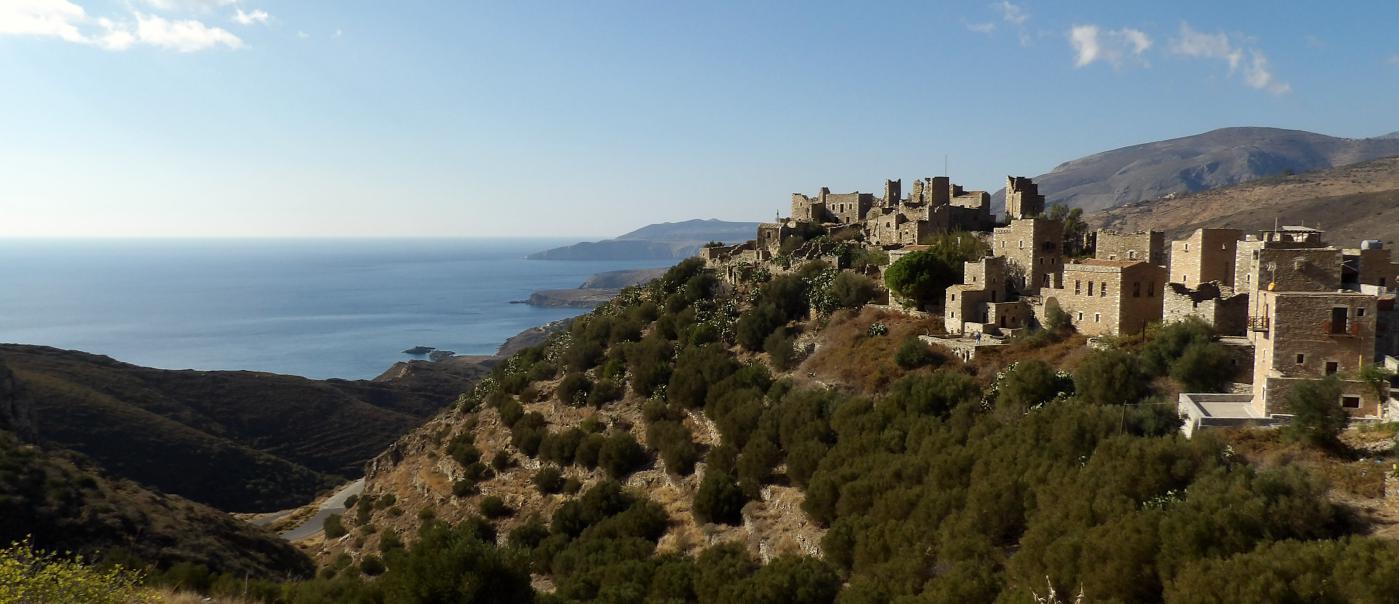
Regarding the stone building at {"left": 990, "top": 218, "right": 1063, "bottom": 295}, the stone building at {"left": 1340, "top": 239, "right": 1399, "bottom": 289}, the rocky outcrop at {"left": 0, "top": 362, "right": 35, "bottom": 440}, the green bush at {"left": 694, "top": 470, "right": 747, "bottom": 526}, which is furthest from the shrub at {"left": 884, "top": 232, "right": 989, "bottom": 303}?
the rocky outcrop at {"left": 0, "top": 362, "right": 35, "bottom": 440}

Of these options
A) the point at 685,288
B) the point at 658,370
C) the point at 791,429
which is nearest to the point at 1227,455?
the point at 791,429

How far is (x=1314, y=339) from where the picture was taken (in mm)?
16344

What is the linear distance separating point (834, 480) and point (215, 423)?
49715 millimetres

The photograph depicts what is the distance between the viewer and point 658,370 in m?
32.8

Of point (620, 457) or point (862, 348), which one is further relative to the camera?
point (620, 457)

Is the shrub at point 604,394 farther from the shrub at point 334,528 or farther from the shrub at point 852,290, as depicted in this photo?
the shrub at point 334,528

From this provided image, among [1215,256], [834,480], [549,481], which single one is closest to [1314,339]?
[1215,256]

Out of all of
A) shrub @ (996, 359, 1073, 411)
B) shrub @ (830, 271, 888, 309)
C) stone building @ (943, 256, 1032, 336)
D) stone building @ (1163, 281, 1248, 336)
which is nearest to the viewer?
shrub @ (996, 359, 1073, 411)

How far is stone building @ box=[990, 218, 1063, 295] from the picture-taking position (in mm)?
27969

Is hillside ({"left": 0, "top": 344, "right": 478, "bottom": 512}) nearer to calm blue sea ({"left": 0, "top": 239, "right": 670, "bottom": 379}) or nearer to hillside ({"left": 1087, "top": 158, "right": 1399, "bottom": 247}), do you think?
calm blue sea ({"left": 0, "top": 239, "right": 670, "bottom": 379})

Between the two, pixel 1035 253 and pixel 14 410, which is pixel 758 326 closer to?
pixel 1035 253

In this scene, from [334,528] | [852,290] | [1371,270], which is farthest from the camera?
[334,528]

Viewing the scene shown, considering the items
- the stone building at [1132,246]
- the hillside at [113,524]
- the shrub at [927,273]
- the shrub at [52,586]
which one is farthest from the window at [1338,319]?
the hillside at [113,524]

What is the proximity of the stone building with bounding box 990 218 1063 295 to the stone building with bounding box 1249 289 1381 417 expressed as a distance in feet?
36.0
